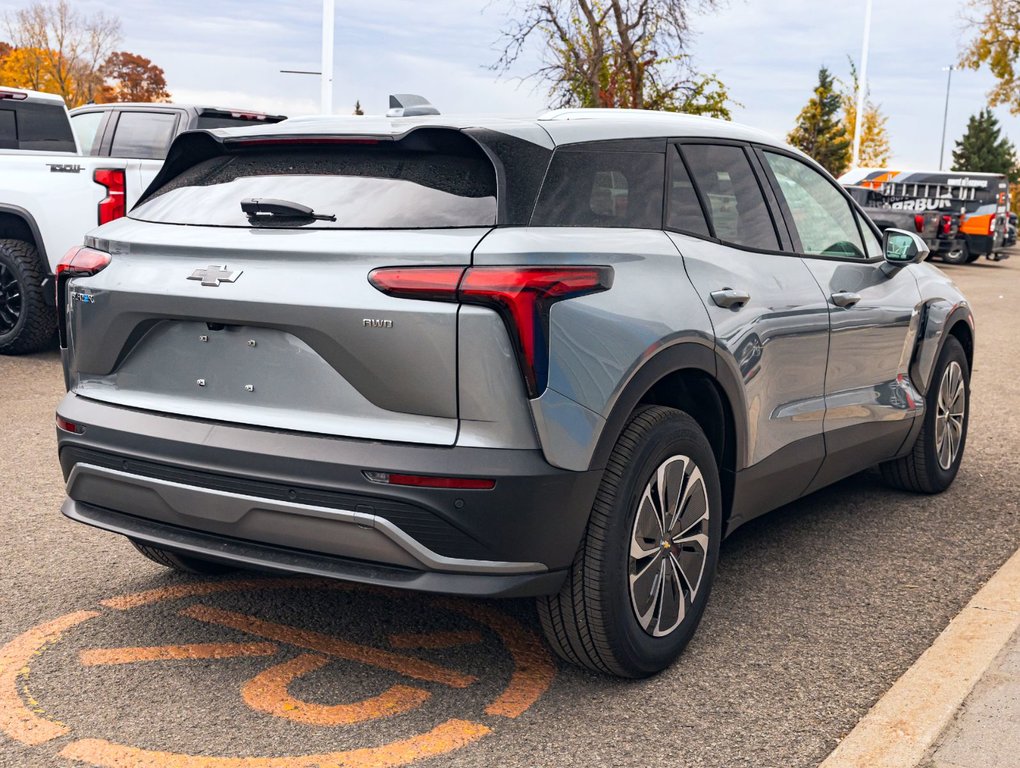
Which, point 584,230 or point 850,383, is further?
point 850,383

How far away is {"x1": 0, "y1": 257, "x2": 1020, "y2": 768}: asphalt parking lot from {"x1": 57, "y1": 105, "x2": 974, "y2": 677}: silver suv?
0.84 feet

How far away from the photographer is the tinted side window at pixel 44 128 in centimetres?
1030

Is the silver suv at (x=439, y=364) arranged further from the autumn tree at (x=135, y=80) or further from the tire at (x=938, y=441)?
the autumn tree at (x=135, y=80)

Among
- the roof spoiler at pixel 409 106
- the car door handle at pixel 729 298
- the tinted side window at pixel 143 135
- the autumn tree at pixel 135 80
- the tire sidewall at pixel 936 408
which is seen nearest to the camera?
the car door handle at pixel 729 298

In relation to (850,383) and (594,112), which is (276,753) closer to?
(594,112)

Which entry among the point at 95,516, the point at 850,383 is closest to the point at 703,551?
the point at 850,383

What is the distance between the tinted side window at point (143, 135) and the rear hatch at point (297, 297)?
7.13 metres

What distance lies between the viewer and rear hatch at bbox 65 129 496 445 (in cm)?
310

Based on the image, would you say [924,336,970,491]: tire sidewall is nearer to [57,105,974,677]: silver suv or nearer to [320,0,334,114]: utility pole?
[57,105,974,677]: silver suv

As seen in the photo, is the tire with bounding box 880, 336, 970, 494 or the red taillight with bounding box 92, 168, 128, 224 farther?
the red taillight with bounding box 92, 168, 128, 224

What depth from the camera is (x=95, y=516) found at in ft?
11.8

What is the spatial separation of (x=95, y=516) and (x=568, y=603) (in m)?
1.42

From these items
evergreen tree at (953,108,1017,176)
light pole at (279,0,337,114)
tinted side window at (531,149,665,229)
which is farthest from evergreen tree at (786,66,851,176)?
tinted side window at (531,149,665,229)

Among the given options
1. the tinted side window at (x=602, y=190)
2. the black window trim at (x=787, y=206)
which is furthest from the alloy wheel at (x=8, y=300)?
the tinted side window at (x=602, y=190)
